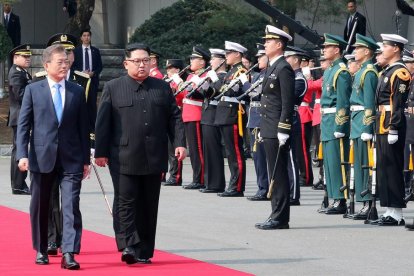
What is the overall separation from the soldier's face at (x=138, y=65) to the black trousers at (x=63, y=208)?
3.18 feet

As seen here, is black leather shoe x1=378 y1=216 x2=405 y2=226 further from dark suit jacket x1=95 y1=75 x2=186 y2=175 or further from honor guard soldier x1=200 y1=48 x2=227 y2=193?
honor guard soldier x1=200 y1=48 x2=227 y2=193

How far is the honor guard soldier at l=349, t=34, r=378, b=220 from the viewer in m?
14.5

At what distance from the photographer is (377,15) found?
108 ft

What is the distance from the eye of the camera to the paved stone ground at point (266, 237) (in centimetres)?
1168

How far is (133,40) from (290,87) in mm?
15939

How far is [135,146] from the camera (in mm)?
11586

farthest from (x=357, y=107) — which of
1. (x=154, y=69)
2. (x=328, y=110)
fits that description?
(x=154, y=69)

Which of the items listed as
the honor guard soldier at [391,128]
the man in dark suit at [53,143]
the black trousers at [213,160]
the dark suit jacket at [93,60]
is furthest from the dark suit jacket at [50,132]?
the dark suit jacket at [93,60]

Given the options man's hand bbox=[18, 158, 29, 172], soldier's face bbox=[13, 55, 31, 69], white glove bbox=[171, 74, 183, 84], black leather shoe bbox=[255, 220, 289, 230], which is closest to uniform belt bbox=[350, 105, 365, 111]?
black leather shoe bbox=[255, 220, 289, 230]

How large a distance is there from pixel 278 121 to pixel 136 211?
290cm

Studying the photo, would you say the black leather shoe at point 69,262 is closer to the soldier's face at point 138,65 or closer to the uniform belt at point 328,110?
the soldier's face at point 138,65

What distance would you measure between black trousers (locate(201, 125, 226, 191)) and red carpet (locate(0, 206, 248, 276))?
495cm

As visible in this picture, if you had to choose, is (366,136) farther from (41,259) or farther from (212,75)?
(41,259)

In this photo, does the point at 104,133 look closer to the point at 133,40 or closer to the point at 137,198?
the point at 137,198
